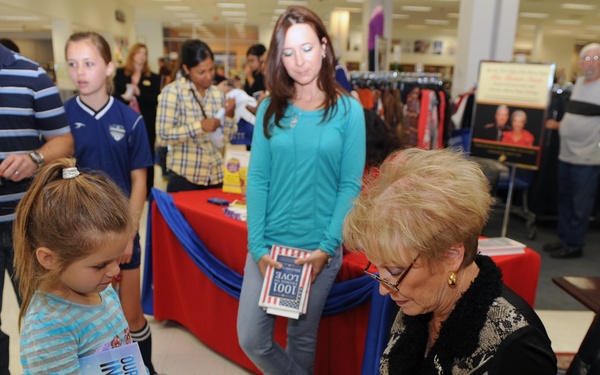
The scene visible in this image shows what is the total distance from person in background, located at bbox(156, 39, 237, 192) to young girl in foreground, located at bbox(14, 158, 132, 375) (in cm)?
160

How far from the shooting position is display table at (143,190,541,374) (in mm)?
Result: 1843

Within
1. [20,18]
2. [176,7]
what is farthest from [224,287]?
[176,7]

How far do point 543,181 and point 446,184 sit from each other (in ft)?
14.5

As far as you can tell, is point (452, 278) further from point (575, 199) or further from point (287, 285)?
point (575, 199)

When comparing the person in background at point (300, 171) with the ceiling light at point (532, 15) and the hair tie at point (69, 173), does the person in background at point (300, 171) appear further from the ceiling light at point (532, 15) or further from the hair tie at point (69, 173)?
the ceiling light at point (532, 15)

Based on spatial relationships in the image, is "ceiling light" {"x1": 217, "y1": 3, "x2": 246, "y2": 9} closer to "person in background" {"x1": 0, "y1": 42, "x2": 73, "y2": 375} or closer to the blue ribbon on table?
the blue ribbon on table

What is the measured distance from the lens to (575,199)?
4043 mm

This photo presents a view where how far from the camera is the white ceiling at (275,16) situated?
444 inches

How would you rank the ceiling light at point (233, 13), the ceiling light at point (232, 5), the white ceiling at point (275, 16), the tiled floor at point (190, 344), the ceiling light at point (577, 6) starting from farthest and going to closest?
1. the ceiling light at point (233, 13)
2. the ceiling light at point (232, 5)
3. the ceiling light at point (577, 6)
4. the white ceiling at point (275, 16)
5. the tiled floor at point (190, 344)

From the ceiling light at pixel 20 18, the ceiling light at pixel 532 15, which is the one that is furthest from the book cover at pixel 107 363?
the ceiling light at pixel 532 15

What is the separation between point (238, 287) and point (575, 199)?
3.21m

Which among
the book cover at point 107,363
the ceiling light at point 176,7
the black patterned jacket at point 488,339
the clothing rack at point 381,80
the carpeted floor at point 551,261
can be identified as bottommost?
the carpeted floor at point 551,261

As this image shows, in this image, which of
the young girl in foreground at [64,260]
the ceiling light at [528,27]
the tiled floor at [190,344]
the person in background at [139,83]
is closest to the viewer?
the young girl in foreground at [64,260]

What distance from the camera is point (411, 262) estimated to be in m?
1.04
